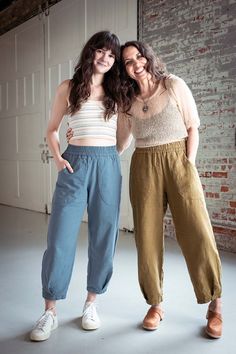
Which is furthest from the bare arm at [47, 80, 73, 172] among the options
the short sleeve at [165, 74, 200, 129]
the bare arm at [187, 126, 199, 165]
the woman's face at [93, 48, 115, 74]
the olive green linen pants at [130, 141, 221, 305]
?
the bare arm at [187, 126, 199, 165]

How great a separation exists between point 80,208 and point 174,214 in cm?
50

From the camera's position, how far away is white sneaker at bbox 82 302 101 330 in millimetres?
2100

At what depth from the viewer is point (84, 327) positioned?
6.91 ft

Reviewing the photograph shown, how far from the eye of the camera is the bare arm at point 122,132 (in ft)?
7.04

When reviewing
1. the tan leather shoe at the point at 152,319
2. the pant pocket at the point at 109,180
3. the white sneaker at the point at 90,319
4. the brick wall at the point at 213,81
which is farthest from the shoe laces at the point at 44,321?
the brick wall at the point at 213,81

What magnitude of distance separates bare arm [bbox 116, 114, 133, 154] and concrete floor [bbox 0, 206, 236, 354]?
101 centimetres

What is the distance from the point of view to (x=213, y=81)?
3.72m

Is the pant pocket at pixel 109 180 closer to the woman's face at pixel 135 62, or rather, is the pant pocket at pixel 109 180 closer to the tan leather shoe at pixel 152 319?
the woman's face at pixel 135 62

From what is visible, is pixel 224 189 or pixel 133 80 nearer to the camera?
pixel 133 80

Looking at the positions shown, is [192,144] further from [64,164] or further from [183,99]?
[64,164]

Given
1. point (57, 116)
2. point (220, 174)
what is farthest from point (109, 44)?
point (220, 174)

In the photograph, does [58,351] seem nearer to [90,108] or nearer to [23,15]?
[90,108]

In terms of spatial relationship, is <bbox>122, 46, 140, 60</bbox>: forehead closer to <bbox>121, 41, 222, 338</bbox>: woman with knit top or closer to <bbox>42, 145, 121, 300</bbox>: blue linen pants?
<bbox>121, 41, 222, 338</bbox>: woman with knit top

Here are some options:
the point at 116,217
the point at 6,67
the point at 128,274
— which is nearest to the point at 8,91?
the point at 6,67
